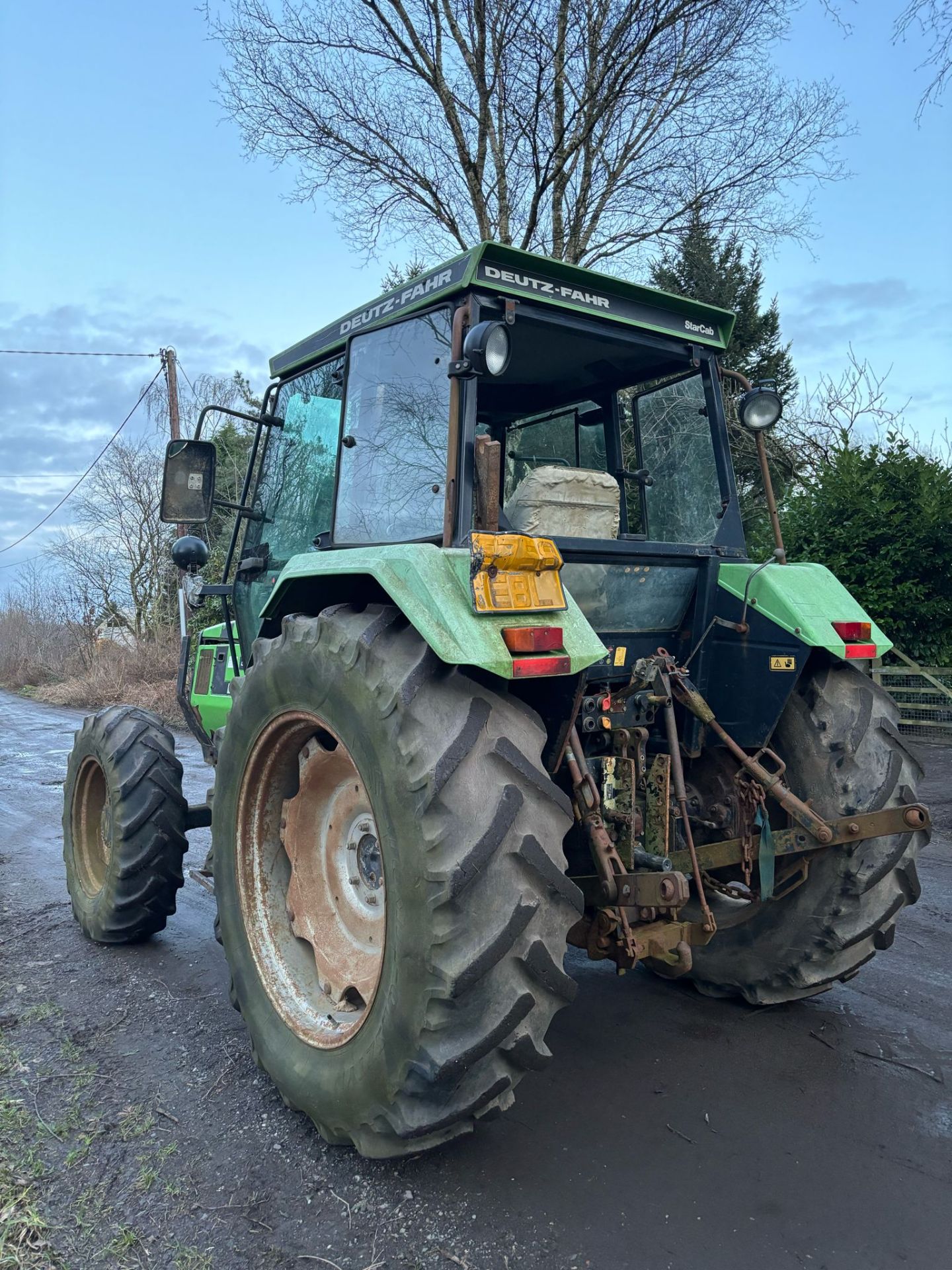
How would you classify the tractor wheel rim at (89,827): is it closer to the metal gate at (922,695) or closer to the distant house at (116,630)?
the metal gate at (922,695)

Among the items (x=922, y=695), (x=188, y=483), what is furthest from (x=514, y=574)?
(x=922, y=695)

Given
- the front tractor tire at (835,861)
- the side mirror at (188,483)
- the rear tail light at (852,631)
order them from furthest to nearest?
the side mirror at (188,483) → the rear tail light at (852,631) → the front tractor tire at (835,861)

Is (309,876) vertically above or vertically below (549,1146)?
above

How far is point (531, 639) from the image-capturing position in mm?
2340

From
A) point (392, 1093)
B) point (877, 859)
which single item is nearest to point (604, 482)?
point (877, 859)

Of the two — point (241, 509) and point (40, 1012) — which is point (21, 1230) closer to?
point (40, 1012)

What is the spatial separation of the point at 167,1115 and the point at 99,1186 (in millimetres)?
359

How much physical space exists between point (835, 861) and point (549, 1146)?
4.53 feet

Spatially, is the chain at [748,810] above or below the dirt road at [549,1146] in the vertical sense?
above

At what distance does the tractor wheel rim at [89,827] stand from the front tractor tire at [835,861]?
3028 millimetres

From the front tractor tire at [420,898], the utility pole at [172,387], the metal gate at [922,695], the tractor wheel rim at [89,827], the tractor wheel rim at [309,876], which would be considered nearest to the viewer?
the front tractor tire at [420,898]

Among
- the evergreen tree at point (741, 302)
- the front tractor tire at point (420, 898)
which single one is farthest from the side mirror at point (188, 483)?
the evergreen tree at point (741, 302)

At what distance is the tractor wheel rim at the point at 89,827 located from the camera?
4.50m

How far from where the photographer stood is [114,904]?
13.5 ft
